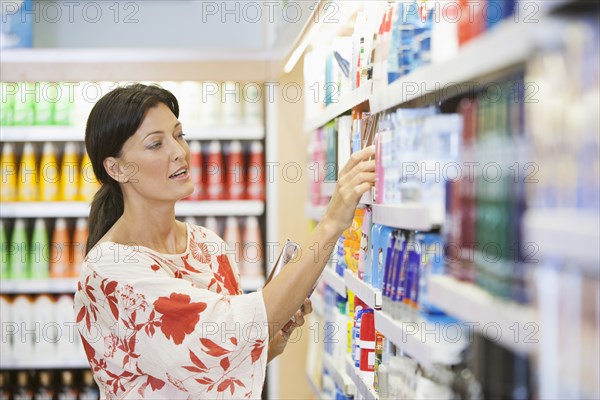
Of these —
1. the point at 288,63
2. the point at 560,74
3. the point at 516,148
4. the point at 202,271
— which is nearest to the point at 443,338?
the point at 516,148

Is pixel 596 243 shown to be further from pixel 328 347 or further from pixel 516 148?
pixel 328 347

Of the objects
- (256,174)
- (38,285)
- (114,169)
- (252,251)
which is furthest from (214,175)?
(114,169)

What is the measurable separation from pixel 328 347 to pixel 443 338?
1756mm

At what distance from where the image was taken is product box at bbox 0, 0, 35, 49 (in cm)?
449

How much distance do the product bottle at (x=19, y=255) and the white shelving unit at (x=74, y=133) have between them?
0.46 m

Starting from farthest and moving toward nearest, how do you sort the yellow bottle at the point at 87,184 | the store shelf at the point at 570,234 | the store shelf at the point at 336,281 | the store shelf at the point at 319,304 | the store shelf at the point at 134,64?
the yellow bottle at the point at 87,184 < the store shelf at the point at 134,64 < the store shelf at the point at 319,304 < the store shelf at the point at 336,281 < the store shelf at the point at 570,234

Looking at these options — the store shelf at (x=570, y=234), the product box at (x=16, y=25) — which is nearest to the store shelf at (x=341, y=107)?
the store shelf at (x=570, y=234)

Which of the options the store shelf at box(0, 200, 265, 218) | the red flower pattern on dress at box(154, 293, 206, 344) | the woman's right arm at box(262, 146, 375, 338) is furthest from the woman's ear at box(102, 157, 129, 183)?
the store shelf at box(0, 200, 265, 218)

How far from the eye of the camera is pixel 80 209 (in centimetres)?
436

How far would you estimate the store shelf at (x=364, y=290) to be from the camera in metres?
2.10

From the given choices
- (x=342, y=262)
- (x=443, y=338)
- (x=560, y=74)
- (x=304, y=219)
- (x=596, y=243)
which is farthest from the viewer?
(x=304, y=219)

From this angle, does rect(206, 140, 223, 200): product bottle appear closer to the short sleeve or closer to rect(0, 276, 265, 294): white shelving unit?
rect(0, 276, 265, 294): white shelving unit

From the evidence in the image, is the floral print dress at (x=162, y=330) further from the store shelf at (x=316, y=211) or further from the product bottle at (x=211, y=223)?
the product bottle at (x=211, y=223)

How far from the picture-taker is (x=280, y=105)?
4285 mm
